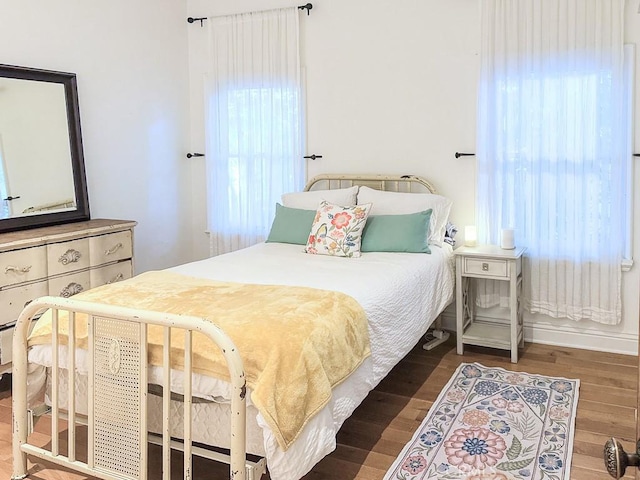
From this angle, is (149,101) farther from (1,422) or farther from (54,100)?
(1,422)

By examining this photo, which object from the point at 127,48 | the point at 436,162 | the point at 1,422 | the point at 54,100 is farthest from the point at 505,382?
the point at 127,48

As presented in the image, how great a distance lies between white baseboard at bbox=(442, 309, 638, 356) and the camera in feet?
12.3

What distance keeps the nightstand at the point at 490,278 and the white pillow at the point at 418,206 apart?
20 cm

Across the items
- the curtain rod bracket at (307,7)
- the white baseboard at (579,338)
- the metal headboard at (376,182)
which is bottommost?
the white baseboard at (579,338)

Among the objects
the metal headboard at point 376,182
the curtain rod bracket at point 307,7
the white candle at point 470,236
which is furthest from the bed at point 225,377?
the curtain rod bracket at point 307,7

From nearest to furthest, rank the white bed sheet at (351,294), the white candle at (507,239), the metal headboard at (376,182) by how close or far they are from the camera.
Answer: the white bed sheet at (351,294), the white candle at (507,239), the metal headboard at (376,182)

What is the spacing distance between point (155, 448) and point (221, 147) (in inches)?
109

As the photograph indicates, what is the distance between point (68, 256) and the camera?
3459mm

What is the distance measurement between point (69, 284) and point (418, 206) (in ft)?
7.24

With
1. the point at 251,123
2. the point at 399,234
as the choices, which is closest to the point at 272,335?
the point at 399,234

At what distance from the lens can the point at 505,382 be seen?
3.28m

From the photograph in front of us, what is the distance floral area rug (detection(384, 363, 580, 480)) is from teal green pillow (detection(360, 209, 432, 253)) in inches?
32.0

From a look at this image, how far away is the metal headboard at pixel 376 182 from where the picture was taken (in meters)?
4.16

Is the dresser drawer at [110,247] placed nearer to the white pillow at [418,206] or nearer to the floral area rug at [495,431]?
the white pillow at [418,206]
